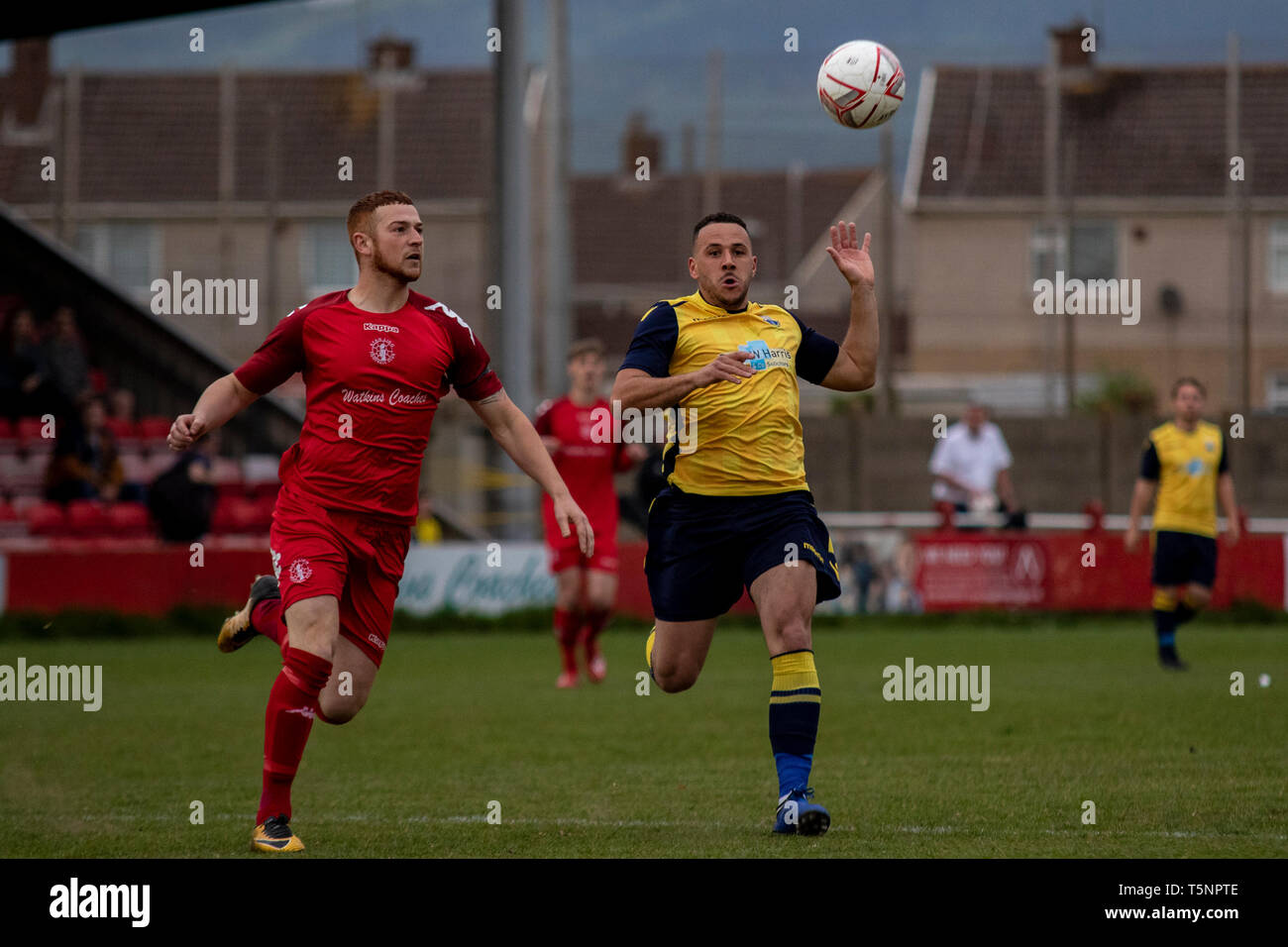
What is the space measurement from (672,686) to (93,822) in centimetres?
241

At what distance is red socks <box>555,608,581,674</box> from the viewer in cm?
1264

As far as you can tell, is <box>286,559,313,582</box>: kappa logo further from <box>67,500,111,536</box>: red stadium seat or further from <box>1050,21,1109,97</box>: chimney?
<box>1050,21,1109,97</box>: chimney

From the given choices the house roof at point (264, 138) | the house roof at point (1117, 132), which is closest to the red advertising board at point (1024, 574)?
the house roof at point (1117, 132)

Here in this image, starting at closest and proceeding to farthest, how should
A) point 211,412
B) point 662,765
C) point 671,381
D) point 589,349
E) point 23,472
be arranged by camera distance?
point 211,412, point 671,381, point 662,765, point 589,349, point 23,472

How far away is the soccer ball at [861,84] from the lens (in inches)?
287

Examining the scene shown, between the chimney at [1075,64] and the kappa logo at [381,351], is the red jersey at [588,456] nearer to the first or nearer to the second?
the kappa logo at [381,351]

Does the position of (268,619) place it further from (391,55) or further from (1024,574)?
(391,55)

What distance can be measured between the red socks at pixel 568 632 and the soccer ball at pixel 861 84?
6.01 m

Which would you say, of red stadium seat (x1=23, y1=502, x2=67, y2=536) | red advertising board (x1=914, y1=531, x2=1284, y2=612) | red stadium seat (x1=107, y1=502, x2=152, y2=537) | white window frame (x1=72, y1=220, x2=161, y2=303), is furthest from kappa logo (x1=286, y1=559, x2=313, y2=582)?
white window frame (x1=72, y1=220, x2=161, y2=303)

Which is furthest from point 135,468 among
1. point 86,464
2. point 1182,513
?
point 1182,513

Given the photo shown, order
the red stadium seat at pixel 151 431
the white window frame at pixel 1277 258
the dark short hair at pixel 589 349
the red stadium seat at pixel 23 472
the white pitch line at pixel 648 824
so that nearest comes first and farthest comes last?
the white pitch line at pixel 648 824 < the dark short hair at pixel 589 349 < the red stadium seat at pixel 23 472 < the red stadium seat at pixel 151 431 < the white window frame at pixel 1277 258

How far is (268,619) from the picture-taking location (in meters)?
6.67

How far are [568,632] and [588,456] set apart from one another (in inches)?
54.0
